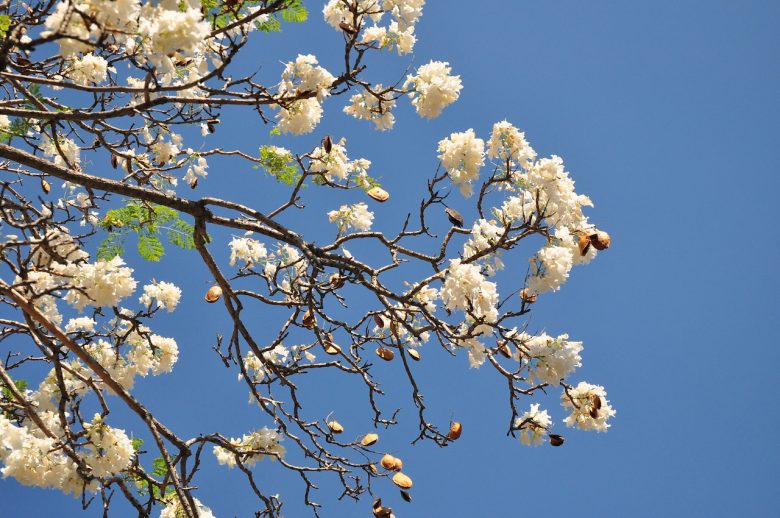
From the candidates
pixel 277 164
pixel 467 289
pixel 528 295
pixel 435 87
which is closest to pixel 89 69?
pixel 277 164

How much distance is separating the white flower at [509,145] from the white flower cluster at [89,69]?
3113mm

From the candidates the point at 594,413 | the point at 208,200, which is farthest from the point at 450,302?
the point at 208,200

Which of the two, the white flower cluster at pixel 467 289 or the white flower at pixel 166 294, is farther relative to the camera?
the white flower at pixel 166 294

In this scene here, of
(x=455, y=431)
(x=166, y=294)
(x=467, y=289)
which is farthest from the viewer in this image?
(x=166, y=294)

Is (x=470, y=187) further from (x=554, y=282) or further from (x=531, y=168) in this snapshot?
(x=554, y=282)

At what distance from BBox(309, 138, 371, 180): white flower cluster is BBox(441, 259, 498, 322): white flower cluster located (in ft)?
5.56

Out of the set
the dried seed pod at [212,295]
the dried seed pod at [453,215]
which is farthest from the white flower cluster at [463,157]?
the dried seed pod at [212,295]

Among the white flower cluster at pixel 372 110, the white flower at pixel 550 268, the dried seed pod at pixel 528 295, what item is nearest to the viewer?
the white flower at pixel 550 268

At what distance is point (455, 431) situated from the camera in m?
4.92

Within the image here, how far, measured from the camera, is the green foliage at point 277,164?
225 inches

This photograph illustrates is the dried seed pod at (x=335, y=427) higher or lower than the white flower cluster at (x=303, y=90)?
lower

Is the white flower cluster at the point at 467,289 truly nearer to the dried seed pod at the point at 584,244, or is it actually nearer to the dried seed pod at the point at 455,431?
the dried seed pod at the point at 584,244

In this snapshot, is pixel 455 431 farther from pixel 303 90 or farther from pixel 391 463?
pixel 303 90

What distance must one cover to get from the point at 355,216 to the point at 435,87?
1.37 metres
